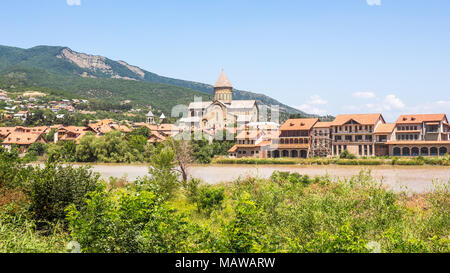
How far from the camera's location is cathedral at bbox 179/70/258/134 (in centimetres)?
7044

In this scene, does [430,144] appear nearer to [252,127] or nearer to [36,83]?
[252,127]

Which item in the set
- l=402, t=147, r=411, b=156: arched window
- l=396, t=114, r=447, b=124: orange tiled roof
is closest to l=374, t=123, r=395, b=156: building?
l=396, t=114, r=447, b=124: orange tiled roof

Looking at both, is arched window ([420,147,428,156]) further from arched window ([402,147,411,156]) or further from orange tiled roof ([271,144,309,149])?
orange tiled roof ([271,144,309,149])

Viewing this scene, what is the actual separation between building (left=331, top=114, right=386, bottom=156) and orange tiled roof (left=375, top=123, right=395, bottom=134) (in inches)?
18.3

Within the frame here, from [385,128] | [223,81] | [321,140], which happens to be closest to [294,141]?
[321,140]

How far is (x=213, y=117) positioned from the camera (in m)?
72.4

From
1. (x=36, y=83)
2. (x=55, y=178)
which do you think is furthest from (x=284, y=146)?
(x=36, y=83)

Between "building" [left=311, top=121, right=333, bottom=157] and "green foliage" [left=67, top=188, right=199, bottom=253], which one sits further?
"building" [left=311, top=121, right=333, bottom=157]

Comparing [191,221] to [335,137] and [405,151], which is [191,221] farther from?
[335,137]

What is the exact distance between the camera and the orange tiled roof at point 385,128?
48531 mm

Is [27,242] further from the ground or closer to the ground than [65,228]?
further from the ground

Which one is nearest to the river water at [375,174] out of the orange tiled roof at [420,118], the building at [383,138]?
the building at [383,138]
